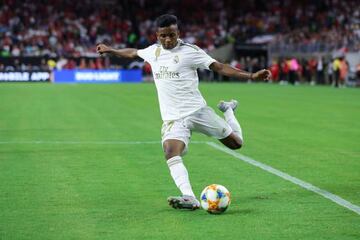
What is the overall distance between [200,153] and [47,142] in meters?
3.36

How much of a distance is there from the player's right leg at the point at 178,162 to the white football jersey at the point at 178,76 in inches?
6.2

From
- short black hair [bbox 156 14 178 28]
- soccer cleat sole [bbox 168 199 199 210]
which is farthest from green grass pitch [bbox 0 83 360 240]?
short black hair [bbox 156 14 178 28]

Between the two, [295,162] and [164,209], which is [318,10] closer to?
[295,162]

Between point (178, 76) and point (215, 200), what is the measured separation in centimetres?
158

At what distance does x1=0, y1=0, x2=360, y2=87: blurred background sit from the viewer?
167ft

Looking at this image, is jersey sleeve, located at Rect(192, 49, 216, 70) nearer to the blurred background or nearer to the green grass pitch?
the green grass pitch

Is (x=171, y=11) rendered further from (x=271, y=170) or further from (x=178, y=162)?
(x=178, y=162)

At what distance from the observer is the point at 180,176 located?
28.8ft

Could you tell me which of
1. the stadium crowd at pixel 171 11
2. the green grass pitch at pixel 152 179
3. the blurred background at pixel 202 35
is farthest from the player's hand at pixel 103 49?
the stadium crowd at pixel 171 11

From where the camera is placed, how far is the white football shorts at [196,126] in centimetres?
912

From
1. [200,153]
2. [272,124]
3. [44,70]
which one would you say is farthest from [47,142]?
[44,70]

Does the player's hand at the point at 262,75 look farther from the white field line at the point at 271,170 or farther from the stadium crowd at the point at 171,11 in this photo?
the stadium crowd at the point at 171,11

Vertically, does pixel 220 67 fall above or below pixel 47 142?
above

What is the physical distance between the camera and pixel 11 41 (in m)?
54.3
